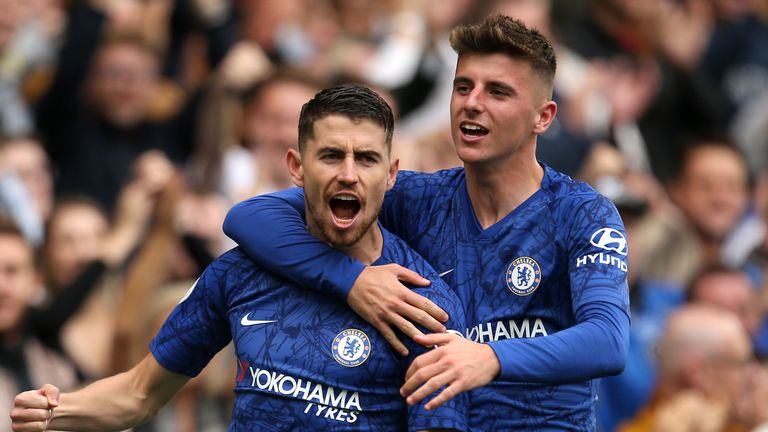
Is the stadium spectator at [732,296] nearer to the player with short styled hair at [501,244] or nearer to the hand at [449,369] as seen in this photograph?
the player with short styled hair at [501,244]

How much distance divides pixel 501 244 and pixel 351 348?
2.36 feet

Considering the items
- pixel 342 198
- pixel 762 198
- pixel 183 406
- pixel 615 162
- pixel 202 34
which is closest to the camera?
pixel 342 198

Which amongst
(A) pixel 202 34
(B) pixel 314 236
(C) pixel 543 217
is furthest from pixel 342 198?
(A) pixel 202 34

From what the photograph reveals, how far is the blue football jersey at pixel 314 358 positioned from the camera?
5484mm

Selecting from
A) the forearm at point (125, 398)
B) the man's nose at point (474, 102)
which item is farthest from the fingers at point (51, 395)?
the man's nose at point (474, 102)

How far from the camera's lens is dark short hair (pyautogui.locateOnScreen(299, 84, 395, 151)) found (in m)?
5.57

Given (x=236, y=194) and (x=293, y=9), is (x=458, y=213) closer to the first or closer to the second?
(x=236, y=194)

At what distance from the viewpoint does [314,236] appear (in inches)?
229

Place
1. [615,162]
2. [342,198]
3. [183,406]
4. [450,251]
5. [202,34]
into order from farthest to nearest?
1. [202,34]
2. [615,162]
3. [183,406]
4. [450,251]
5. [342,198]

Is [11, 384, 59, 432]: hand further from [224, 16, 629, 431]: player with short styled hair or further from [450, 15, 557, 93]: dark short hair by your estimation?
[450, 15, 557, 93]: dark short hair

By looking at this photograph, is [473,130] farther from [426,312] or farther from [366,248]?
[426,312]

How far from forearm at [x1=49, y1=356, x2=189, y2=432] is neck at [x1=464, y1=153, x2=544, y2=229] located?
1.29m

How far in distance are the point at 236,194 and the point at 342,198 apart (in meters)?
4.02

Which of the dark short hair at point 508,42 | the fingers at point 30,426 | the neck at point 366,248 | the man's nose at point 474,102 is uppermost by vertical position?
the dark short hair at point 508,42
